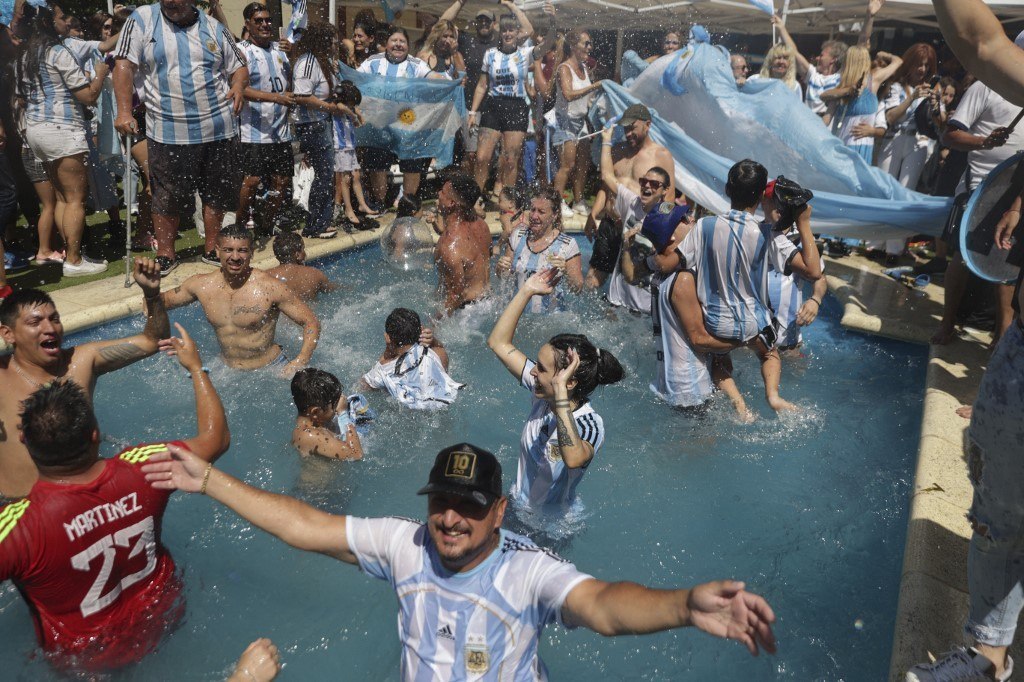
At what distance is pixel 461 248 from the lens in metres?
6.73

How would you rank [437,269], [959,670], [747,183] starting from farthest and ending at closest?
[437,269] < [747,183] < [959,670]

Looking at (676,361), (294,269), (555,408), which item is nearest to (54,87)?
(294,269)

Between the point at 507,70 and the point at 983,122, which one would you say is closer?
the point at 983,122

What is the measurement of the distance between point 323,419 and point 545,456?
4.88 feet

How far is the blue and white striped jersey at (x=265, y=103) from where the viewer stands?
26.8 ft

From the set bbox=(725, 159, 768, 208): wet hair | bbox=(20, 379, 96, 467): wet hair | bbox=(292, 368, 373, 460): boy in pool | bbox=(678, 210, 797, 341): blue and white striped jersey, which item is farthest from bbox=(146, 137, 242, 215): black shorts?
bbox=(20, 379, 96, 467): wet hair

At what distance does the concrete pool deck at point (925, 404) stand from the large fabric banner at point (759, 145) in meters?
0.81

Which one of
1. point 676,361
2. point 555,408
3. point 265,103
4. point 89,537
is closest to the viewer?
point 89,537

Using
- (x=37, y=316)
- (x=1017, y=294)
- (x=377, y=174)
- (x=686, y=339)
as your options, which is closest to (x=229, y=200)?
(x=377, y=174)

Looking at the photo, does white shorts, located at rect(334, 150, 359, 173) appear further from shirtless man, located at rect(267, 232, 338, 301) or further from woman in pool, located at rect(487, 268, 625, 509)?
woman in pool, located at rect(487, 268, 625, 509)

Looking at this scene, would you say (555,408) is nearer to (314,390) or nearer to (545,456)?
(545,456)

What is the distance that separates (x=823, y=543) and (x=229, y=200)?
596cm

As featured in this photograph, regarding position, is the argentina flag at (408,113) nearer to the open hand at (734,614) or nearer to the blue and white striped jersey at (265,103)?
the blue and white striped jersey at (265,103)

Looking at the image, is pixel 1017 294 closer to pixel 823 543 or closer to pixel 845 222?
pixel 823 543
